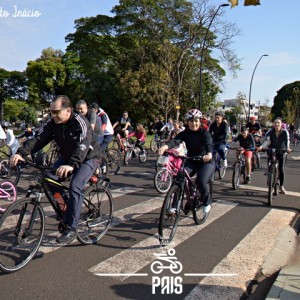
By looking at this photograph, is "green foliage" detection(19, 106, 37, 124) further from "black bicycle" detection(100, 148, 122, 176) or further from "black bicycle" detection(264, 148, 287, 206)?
"black bicycle" detection(264, 148, 287, 206)

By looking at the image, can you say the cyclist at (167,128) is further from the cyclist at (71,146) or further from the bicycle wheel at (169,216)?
the cyclist at (71,146)

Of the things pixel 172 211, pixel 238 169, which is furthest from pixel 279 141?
pixel 172 211

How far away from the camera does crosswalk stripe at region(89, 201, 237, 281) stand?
4.04 m

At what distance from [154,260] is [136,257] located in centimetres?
23

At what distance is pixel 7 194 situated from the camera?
683cm

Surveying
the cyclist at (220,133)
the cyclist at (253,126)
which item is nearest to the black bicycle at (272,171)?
the cyclist at (220,133)

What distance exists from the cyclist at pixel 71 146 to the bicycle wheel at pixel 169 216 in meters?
1.11

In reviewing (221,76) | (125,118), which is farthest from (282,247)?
(221,76)

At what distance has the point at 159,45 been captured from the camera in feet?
105

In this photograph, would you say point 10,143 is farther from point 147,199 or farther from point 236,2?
Result: point 236,2

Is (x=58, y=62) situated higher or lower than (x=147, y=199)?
higher

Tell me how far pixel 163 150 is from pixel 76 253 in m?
1.88

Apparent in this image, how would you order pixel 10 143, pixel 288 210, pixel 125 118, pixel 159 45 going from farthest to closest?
pixel 159 45, pixel 125 118, pixel 10 143, pixel 288 210

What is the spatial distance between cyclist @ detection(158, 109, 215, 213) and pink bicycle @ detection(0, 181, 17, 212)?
3336 mm
